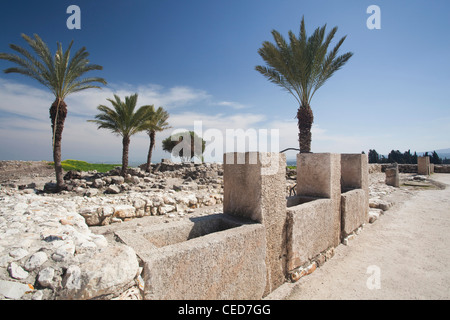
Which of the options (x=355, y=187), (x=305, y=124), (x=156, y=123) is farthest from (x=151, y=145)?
(x=355, y=187)

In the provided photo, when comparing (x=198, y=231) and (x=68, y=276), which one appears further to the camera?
(x=198, y=231)

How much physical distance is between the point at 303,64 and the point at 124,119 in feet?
32.9

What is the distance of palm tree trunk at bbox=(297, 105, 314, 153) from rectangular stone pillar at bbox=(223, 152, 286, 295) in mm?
7891

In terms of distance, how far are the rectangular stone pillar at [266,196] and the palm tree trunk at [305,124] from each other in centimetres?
789

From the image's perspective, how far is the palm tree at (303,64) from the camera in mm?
8773

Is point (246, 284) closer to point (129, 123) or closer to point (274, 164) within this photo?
point (274, 164)

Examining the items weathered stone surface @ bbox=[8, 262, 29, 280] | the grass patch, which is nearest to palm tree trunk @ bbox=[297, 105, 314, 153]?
weathered stone surface @ bbox=[8, 262, 29, 280]

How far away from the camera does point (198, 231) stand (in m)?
2.52

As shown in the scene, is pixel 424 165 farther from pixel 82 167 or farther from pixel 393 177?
pixel 82 167

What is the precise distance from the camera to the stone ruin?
167cm

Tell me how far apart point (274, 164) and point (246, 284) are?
1.28 m

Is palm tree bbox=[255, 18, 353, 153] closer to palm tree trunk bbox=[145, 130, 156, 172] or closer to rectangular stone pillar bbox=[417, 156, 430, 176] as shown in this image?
palm tree trunk bbox=[145, 130, 156, 172]
